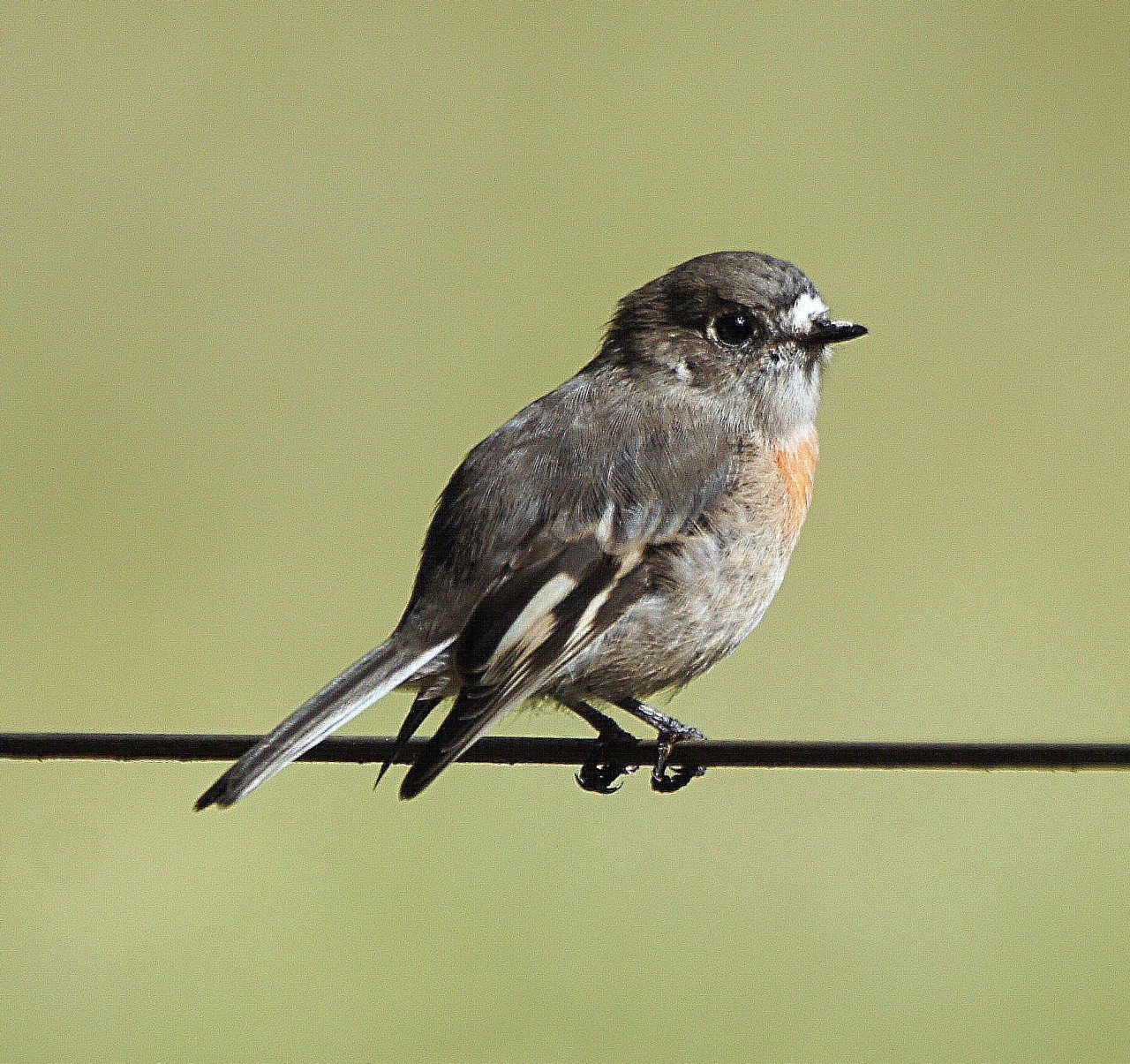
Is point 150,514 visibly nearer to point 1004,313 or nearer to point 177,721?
point 177,721

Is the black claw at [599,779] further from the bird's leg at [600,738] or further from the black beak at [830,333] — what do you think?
the black beak at [830,333]

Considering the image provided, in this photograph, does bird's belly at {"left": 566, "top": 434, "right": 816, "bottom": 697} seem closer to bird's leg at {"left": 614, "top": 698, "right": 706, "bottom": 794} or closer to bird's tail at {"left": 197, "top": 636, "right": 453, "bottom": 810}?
bird's leg at {"left": 614, "top": 698, "right": 706, "bottom": 794}

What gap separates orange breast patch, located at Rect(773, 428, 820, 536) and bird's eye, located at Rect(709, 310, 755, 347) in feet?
1.03

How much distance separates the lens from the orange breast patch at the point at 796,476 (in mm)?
4087

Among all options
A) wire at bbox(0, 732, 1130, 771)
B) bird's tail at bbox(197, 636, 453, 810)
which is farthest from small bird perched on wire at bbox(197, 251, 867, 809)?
wire at bbox(0, 732, 1130, 771)

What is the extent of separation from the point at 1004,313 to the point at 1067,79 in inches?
74.7

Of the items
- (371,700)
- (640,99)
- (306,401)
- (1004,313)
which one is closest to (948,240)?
(1004,313)

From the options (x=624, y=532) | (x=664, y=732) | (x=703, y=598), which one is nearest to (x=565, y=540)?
(x=624, y=532)

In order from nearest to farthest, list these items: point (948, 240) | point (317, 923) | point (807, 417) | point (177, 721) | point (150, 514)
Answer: point (807, 417), point (317, 923), point (177, 721), point (150, 514), point (948, 240)

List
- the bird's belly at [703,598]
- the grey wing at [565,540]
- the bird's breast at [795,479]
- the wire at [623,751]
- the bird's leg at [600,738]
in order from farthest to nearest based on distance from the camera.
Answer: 1. the bird's breast at [795,479]
2. the bird's leg at [600,738]
3. the bird's belly at [703,598]
4. the grey wing at [565,540]
5. the wire at [623,751]

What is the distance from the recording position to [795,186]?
898 centimetres

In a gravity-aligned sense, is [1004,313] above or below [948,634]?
Answer: above

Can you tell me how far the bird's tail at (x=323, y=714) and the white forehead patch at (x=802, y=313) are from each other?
141 cm

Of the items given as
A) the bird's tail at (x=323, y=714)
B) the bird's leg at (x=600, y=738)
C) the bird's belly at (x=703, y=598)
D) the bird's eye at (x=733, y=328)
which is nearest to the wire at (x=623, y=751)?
the bird's tail at (x=323, y=714)
